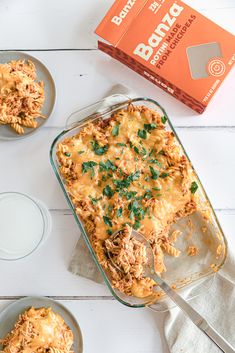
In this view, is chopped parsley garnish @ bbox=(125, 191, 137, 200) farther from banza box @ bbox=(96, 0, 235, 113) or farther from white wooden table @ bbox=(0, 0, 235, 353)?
banza box @ bbox=(96, 0, 235, 113)

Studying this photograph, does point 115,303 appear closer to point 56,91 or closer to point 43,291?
point 43,291

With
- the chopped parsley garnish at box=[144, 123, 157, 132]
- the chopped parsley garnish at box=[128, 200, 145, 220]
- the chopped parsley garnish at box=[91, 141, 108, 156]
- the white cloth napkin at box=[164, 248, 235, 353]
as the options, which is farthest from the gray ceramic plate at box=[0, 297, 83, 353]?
the chopped parsley garnish at box=[144, 123, 157, 132]

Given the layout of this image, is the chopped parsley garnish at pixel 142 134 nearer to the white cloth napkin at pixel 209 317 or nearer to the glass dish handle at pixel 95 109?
the glass dish handle at pixel 95 109

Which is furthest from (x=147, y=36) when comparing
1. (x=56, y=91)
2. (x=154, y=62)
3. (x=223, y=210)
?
(x=223, y=210)

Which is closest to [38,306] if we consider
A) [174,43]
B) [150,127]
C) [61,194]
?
[61,194]

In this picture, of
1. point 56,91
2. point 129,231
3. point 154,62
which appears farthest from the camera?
point 56,91

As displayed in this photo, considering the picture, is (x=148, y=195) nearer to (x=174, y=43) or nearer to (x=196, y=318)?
(x=196, y=318)
